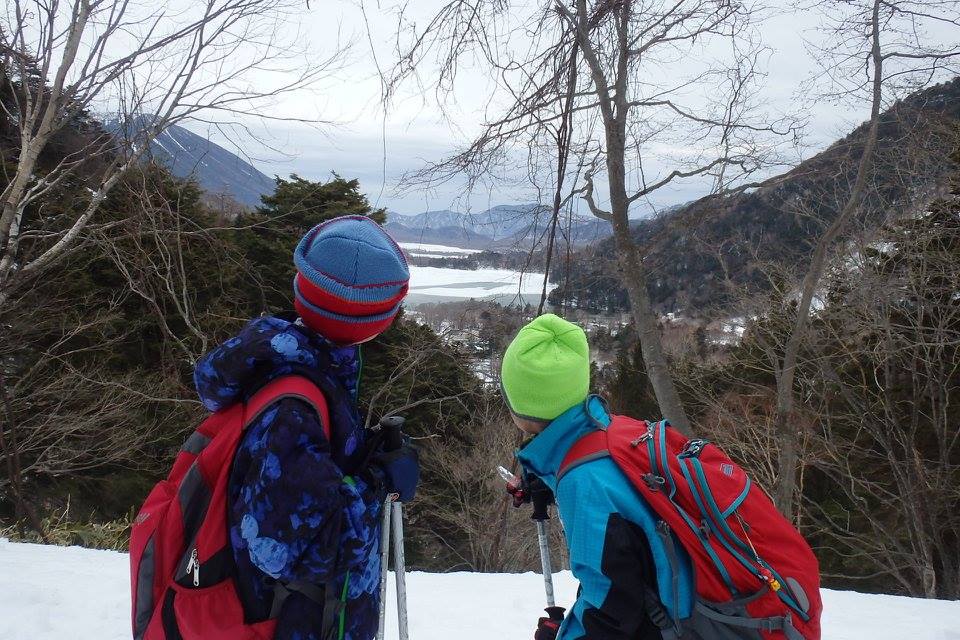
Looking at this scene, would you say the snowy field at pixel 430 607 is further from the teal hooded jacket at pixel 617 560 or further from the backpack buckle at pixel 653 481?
the backpack buckle at pixel 653 481

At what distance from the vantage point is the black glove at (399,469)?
149cm

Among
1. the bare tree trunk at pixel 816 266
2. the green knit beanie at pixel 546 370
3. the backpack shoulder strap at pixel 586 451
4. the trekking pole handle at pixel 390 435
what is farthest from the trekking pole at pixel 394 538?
the bare tree trunk at pixel 816 266

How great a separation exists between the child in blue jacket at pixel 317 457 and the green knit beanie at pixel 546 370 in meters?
0.36

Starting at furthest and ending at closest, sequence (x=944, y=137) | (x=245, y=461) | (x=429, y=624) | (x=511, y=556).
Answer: (x=511, y=556) → (x=944, y=137) → (x=429, y=624) → (x=245, y=461)

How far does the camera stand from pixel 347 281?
138 centimetres

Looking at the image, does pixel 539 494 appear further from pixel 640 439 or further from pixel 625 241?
pixel 625 241

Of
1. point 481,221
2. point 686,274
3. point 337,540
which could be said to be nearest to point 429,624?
point 481,221

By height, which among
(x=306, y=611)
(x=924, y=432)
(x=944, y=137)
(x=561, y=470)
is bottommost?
(x=924, y=432)

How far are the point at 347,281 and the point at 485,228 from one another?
5.89ft

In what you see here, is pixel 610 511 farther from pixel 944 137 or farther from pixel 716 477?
pixel 944 137

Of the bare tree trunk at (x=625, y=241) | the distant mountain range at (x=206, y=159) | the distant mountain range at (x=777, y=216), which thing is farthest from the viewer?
the distant mountain range at (x=206, y=159)

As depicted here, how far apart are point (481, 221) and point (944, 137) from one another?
24.7 feet

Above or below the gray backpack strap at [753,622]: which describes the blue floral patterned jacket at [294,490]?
above

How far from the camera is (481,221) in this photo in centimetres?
310
